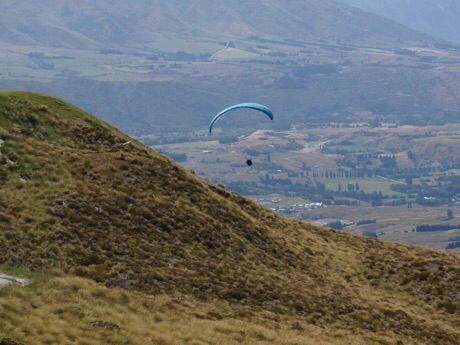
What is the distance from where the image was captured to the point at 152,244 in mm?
43125

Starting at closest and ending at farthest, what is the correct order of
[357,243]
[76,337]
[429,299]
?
[76,337] → [429,299] → [357,243]

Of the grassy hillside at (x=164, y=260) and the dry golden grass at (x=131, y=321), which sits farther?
the grassy hillside at (x=164, y=260)

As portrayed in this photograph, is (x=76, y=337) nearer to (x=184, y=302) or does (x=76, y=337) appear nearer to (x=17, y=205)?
(x=184, y=302)

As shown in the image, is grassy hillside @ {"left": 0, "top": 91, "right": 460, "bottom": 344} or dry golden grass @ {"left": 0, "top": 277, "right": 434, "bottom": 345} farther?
grassy hillside @ {"left": 0, "top": 91, "right": 460, "bottom": 344}

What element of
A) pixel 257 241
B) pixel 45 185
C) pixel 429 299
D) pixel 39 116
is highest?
pixel 39 116

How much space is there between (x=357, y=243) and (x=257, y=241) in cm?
1371

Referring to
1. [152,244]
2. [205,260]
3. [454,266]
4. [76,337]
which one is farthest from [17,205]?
[454,266]

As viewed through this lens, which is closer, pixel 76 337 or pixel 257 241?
pixel 76 337

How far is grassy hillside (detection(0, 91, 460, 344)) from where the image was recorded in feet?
112

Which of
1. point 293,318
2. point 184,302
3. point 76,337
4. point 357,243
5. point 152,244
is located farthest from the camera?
point 357,243

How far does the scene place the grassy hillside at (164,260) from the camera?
112 ft

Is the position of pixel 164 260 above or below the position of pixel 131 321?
above

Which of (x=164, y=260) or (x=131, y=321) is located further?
(x=164, y=260)

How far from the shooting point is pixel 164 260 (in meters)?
42.0
